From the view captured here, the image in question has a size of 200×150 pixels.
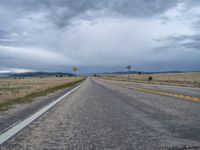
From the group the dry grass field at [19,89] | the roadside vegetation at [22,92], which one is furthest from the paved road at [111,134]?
the dry grass field at [19,89]

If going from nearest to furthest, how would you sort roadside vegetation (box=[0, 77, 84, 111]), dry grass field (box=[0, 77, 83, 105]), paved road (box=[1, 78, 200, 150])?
paved road (box=[1, 78, 200, 150])
roadside vegetation (box=[0, 77, 84, 111])
dry grass field (box=[0, 77, 83, 105])

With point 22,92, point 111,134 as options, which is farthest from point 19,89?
point 111,134

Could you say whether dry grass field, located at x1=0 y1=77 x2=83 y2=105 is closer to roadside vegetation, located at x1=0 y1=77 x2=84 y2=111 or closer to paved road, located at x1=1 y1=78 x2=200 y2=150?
roadside vegetation, located at x1=0 y1=77 x2=84 y2=111

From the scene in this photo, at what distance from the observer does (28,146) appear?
127 inches

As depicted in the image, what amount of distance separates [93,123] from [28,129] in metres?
1.58

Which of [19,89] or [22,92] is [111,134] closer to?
[22,92]

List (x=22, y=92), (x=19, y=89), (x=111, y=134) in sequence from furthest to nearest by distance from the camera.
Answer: (x=19, y=89), (x=22, y=92), (x=111, y=134)

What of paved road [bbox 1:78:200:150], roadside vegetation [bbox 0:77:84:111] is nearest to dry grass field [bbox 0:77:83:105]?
roadside vegetation [bbox 0:77:84:111]

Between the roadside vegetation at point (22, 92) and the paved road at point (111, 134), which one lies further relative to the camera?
the roadside vegetation at point (22, 92)

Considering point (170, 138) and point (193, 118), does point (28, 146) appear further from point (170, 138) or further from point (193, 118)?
point (193, 118)

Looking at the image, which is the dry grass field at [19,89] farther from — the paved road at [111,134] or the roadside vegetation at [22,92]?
the paved road at [111,134]

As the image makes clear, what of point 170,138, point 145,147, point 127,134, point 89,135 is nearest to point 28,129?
point 89,135

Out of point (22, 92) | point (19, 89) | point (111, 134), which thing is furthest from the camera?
point (19, 89)

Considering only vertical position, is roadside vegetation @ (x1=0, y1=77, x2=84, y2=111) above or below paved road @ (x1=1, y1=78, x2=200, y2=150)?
below
